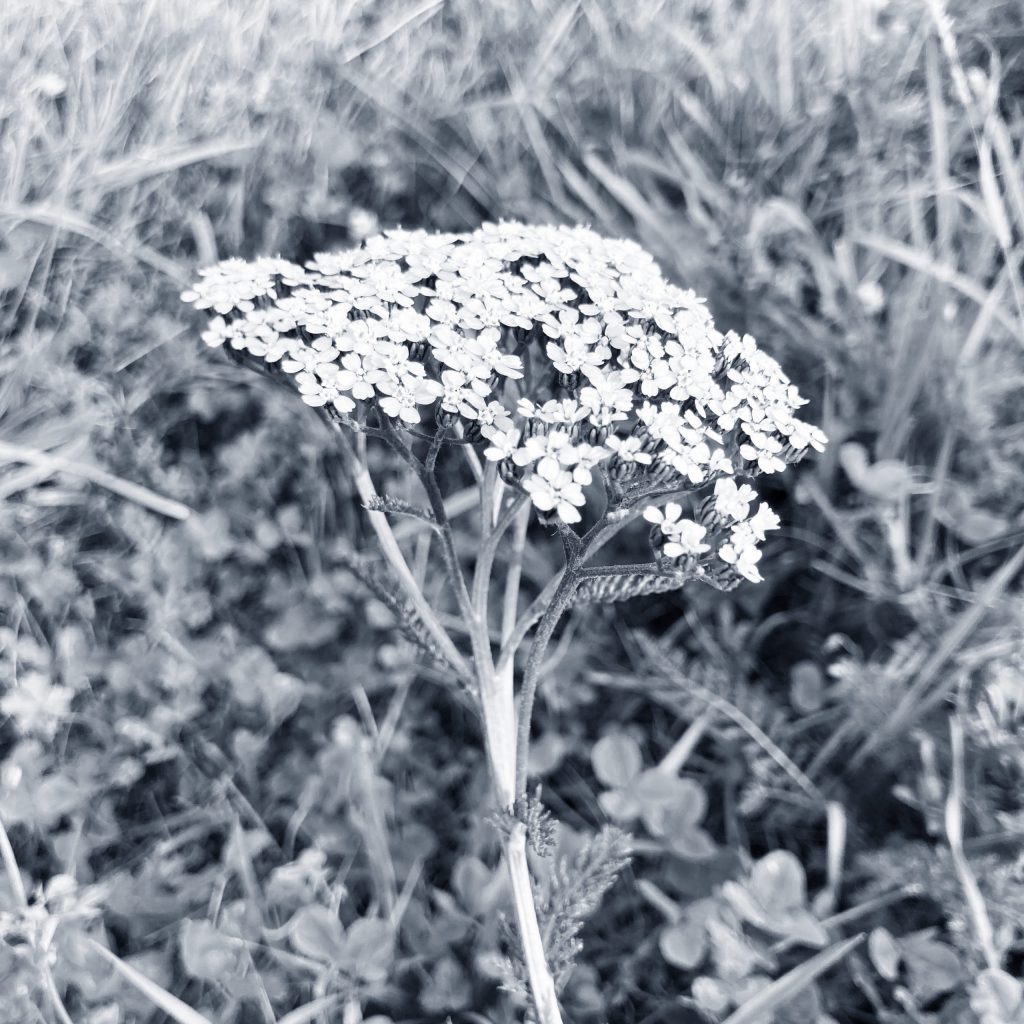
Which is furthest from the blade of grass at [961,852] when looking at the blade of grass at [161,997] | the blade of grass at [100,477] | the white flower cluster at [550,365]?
the blade of grass at [100,477]

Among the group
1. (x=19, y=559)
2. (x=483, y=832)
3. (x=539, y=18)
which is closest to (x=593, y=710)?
(x=483, y=832)

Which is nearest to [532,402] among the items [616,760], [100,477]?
[616,760]

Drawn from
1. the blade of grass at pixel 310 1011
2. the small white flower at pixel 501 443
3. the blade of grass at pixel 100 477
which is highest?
the small white flower at pixel 501 443

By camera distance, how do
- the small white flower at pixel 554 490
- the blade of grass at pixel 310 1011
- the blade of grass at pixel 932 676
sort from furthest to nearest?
1. the blade of grass at pixel 932 676
2. the blade of grass at pixel 310 1011
3. the small white flower at pixel 554 490

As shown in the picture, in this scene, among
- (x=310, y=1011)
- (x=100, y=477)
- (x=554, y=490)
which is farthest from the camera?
(x=100, y=477)

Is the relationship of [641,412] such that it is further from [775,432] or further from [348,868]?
[348,868]

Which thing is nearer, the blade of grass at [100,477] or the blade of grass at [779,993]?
the blade of grass at [779,993]

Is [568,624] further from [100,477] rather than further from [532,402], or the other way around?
[100,477]

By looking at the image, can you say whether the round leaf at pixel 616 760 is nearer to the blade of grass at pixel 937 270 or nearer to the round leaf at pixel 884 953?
the round leaf at pixel 884 953

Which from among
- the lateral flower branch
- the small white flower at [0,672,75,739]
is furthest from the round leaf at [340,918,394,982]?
the small white flower at [0,672,75,739]
